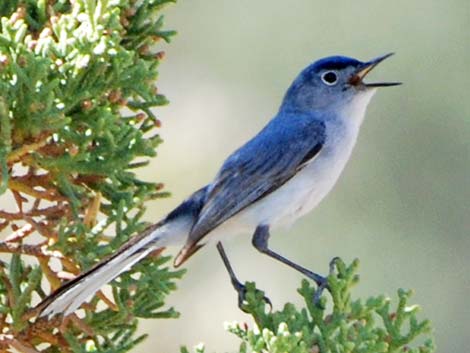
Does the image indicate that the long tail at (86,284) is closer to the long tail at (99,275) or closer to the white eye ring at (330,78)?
the long tail at (99,275)

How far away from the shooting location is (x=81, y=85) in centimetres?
372

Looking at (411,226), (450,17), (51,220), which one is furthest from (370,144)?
(51,220)

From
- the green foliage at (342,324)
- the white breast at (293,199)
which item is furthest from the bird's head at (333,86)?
the green foliage at (342,324)

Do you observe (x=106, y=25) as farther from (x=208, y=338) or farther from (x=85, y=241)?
(x=208, y=338)

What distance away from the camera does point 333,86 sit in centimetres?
548

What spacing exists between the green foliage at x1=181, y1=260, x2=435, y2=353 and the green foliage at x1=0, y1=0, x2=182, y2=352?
394mm

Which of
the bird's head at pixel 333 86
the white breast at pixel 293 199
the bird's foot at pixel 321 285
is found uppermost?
the bird's head at pixel 333 86

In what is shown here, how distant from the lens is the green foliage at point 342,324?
3.62 m

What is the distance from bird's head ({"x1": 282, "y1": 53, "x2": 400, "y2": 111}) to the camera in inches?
213

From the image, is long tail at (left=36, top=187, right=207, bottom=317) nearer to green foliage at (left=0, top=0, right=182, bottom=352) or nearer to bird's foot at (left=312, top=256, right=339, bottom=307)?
green foliage at (left=0, top=0, right=182, bottom=352)

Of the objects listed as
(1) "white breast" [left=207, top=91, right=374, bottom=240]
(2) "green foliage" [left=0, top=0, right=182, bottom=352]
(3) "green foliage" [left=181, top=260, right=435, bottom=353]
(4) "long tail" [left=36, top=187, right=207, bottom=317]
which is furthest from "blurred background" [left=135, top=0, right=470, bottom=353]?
(3) "green foliage" [left=181, top=260, right=435, bottom=353]

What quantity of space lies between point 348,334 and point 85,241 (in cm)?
93

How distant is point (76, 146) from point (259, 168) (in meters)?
1.41

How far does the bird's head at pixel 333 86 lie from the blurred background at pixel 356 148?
336cm
